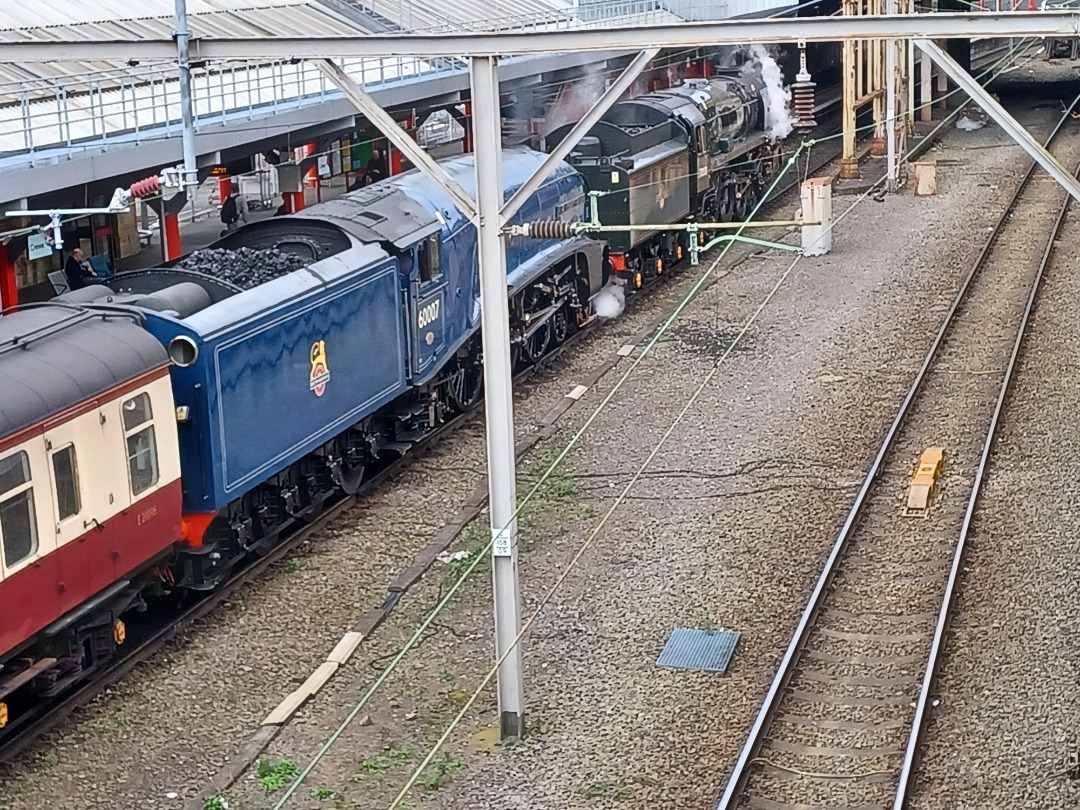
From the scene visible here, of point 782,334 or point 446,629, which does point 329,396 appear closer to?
point 446,629

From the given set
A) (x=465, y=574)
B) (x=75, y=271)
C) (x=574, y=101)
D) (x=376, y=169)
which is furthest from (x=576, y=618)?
(x=574, y=101)

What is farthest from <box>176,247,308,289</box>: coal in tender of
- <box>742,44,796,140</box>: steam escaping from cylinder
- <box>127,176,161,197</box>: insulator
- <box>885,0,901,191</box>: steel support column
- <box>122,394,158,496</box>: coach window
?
<box>742,44,796,140</box>: steam escaping from cylinder

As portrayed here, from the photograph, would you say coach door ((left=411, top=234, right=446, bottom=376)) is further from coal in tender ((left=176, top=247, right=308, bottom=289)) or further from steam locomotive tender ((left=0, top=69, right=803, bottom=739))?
coal in tender ((left=176, top=247, right=308, bottom=289))

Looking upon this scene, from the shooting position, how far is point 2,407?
962 cm

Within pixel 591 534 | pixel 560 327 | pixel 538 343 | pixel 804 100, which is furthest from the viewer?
pixel 804 100

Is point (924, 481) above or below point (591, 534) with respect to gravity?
above

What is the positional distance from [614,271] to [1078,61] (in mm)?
41355

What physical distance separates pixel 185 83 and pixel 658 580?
557cm

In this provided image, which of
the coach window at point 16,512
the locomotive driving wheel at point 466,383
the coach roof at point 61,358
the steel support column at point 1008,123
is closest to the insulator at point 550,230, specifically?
the steel support column at point 1008,123

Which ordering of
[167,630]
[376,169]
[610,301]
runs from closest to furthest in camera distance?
[167,630]
[610,301]
[376,169]

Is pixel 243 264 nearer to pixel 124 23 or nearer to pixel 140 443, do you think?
pixel 140 443

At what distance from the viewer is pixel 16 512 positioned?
9797 millimetres

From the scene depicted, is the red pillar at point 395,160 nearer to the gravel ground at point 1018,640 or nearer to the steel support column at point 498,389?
the gravel ground at point 1018,640

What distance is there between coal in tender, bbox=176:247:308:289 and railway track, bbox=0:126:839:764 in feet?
7.78
